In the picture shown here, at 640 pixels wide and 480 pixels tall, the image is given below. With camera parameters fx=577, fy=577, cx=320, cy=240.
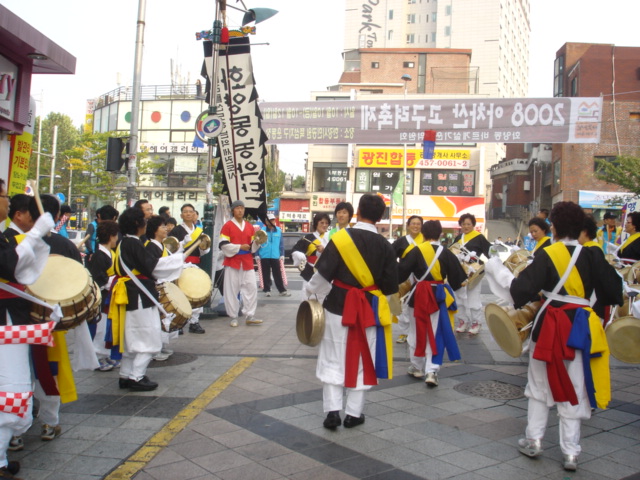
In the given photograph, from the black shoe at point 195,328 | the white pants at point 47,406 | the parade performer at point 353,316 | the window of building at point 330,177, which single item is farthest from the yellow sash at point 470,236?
the window of building at point 330,177

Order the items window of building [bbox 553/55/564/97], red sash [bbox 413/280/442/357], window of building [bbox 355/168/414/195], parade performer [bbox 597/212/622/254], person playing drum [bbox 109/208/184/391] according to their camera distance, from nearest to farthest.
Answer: person playing drum [bbox 109/208/184/391], red sash [bbox 413/280/442/357], parade performer [bbox 597/212/622/254], window of building [bbox 553/55/564/97], window of building [bbox 355/168/414/195]

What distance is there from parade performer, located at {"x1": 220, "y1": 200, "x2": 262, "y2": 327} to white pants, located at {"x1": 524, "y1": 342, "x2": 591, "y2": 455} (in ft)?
17.9

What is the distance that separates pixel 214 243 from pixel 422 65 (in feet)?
152

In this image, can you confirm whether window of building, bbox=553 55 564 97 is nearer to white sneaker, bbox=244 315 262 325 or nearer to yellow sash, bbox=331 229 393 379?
white sneaker, bbox=244 315 262 325

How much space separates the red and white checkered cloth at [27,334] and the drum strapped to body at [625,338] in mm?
4234

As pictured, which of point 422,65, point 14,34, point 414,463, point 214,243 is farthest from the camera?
point 422,65

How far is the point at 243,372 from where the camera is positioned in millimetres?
6250

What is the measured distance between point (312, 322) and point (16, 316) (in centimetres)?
203

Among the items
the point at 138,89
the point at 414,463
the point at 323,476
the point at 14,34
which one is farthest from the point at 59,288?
the point at 138,89

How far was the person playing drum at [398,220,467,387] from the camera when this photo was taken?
5910mm

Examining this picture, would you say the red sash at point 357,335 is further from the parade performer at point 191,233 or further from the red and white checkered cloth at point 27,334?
the parade performer at point 191,233

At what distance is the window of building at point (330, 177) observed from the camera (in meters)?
40.2

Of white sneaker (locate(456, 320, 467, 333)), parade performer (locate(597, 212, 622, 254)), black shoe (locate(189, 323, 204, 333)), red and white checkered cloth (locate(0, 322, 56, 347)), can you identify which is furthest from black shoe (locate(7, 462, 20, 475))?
→ parade performer (locate(597, 212, 622, 254))

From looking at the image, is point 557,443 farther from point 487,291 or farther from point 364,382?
point 487,291
